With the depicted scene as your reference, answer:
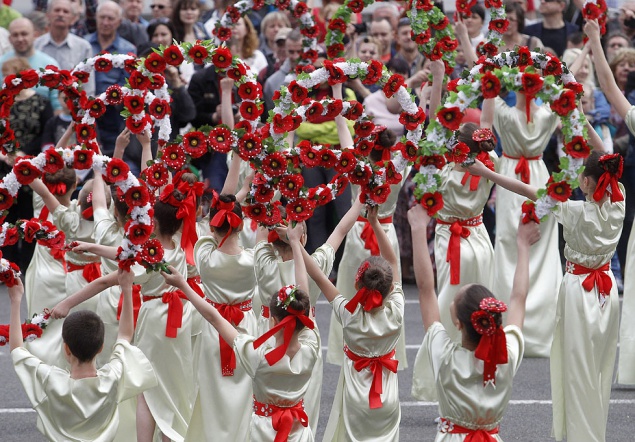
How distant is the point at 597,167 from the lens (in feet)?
25.1

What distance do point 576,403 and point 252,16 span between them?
31.5 ft

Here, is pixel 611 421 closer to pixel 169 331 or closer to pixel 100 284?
pixel 169 331

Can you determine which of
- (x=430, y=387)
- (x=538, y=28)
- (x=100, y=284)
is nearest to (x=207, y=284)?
(x=100, y=284)

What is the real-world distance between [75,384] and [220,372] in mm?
1932

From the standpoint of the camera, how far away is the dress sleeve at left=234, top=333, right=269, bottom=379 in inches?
252

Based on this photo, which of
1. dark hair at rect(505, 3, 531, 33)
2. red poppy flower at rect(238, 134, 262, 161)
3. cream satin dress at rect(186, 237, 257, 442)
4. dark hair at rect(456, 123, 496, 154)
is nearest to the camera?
red poppy flower at rect(238, 134, 262, 161)

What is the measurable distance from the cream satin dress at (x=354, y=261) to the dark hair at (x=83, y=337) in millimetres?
3930

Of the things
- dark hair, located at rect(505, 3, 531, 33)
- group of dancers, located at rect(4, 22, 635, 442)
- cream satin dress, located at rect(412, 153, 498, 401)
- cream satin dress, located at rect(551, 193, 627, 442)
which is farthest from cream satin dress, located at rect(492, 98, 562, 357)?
cream satin dress, located at rect(551, 193, 627, 442)

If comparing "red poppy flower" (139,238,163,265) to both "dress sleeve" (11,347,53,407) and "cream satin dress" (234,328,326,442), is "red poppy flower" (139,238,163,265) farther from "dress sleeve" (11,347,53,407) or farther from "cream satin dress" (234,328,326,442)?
"dress sleeve" (11,347,53,407)

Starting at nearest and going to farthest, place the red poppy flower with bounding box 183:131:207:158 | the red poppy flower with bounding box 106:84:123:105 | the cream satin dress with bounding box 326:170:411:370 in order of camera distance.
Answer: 1. the red poppy flower with bounding box 183:131:207:158
2. the red poppy flower with bounding box 106:84:123:105
3. the cream satin dress with bounding box 326:170:411:370

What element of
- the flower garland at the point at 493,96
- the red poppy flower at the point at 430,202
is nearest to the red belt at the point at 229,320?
the flower garland at the point at 493,96

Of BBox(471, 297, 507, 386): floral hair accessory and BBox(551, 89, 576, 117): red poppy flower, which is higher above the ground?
BBox(551, 89, 576, 117): red poppy flower

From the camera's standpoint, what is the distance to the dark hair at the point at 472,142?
8.34 meters

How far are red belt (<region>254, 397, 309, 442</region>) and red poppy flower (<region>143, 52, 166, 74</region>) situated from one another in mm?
2390
